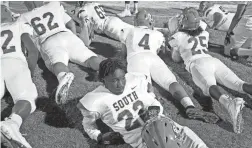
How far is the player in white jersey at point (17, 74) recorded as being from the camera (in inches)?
157

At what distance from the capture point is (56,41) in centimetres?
581

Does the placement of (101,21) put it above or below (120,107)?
below

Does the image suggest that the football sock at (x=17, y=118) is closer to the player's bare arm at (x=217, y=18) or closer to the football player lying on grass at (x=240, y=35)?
the football player lying on grass at (x=240, y=35)

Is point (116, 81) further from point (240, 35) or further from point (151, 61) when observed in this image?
point (240, 35)

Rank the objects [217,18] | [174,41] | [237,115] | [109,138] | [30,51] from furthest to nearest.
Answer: [217,18] → [174,41] → [30,51] → [237,115] → [109,138]

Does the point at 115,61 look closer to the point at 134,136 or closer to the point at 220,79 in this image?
the point at 134,136

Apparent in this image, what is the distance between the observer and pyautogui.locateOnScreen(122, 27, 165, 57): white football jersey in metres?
5.73

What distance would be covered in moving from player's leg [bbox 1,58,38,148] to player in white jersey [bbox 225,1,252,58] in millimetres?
3818

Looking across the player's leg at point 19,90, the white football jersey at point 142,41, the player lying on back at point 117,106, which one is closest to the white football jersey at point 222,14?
the white football jersey at point 142,41

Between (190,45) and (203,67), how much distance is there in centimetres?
56

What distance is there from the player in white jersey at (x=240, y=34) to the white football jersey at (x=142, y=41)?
170 cm

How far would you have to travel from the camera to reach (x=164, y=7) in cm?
1128

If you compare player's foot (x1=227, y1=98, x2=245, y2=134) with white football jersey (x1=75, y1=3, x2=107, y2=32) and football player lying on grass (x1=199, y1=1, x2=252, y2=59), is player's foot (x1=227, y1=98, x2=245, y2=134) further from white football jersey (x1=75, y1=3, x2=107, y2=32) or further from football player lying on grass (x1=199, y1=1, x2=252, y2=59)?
white football jersey (x1=75, y1=3, x2=107, y2=32)

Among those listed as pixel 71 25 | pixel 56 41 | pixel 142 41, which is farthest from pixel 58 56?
A: pixel 142 41
